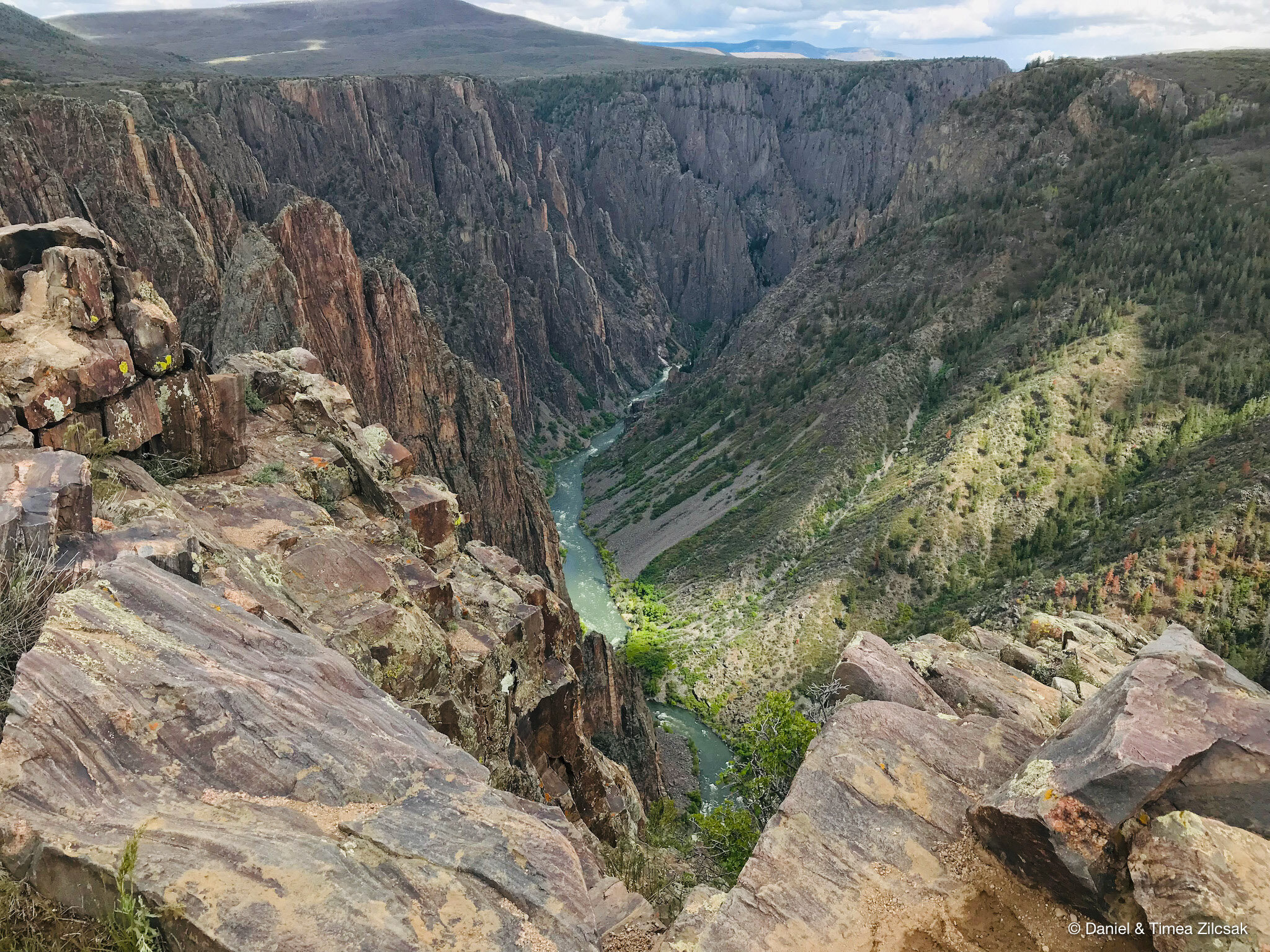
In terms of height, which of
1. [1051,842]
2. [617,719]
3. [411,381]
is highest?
[1051,842]

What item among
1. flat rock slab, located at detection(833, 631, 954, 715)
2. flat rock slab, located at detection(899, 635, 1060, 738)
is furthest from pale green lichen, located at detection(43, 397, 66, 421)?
flat rock slab, located at detection(899, 635, 1060, 738)

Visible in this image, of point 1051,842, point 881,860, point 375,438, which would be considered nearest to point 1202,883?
point 1051,842

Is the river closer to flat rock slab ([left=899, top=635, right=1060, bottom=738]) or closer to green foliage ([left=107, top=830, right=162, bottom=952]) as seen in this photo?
flat rock slab ([left=899, top=635, right=1060, bottom=738])

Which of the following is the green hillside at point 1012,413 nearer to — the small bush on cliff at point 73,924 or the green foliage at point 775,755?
the green foliage at point 775,755

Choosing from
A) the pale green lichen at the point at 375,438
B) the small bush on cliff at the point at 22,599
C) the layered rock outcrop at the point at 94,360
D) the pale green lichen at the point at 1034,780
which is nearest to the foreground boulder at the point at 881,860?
the pale green lichen at the point at 1034,780

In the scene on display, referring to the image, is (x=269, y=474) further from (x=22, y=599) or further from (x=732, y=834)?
(x=732, y=834)

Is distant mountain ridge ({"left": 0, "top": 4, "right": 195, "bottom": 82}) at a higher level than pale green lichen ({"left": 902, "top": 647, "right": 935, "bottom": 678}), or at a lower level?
higher

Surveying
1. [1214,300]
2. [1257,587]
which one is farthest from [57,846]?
[1214,300]
